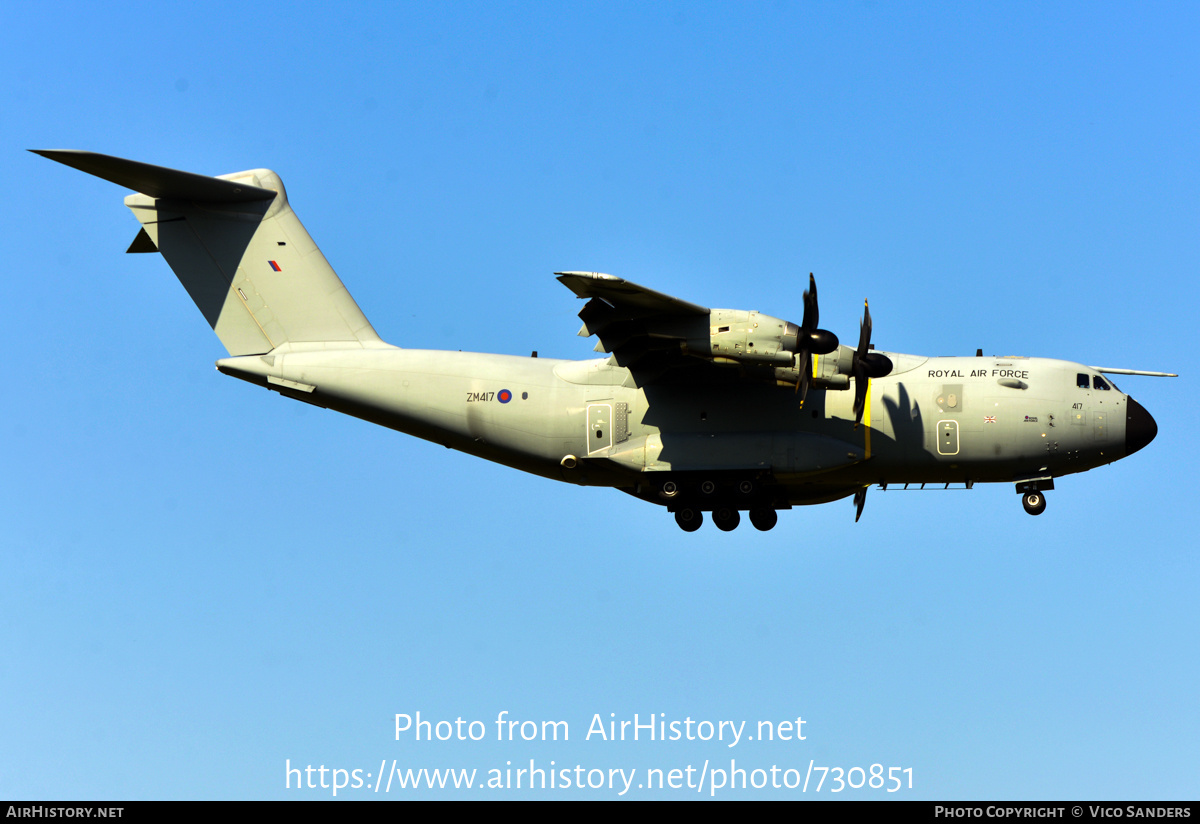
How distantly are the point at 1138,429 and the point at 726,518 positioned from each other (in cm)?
624

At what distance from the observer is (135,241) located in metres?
22.4

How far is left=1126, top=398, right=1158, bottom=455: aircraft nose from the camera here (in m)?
20.0

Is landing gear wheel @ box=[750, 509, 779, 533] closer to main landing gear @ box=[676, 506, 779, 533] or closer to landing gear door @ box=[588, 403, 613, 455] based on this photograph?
main landing gear @ box=[676, 506, 779, 533]

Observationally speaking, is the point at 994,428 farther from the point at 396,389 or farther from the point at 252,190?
the point at 252,190

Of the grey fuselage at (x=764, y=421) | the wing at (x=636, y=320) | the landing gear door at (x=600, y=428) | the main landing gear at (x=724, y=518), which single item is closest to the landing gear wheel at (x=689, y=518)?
the main landing gear at (x=724, y=518)

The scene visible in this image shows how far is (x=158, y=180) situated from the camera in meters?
21.3

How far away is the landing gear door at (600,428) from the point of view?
20.6 metres

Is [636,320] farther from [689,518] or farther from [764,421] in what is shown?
[689,518]

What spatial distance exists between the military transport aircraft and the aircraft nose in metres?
0.02

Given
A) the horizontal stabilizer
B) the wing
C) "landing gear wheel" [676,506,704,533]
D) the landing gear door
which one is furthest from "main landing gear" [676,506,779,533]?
the horizontal stabilizer
